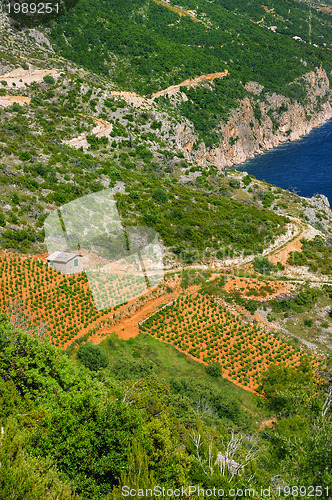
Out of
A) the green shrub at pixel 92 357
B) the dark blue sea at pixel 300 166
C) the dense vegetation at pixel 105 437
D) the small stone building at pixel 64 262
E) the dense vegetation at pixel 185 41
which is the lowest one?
the dark blue sea at pixel 300 166

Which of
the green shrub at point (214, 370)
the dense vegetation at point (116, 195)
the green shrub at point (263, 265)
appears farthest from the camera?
the green shrub at point (263, 265)

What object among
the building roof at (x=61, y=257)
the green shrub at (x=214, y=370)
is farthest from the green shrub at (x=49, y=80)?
the green shrub at (x=214, y=370)

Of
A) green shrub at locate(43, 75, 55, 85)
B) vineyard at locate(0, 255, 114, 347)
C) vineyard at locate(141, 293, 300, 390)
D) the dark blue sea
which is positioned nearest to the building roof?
vineyard at locate(0, 255, 114, 347)

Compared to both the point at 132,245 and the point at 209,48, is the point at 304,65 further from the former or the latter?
the point at 132,245

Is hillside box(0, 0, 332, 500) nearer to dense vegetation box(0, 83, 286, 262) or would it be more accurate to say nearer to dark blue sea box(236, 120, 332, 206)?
dense vegetation box(0, 83, 286, 262)

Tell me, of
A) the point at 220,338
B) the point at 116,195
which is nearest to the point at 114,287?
the point at 220,338

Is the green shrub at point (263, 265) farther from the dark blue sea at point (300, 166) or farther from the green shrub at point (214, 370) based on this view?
the dark blue sea at point (300, 166)
